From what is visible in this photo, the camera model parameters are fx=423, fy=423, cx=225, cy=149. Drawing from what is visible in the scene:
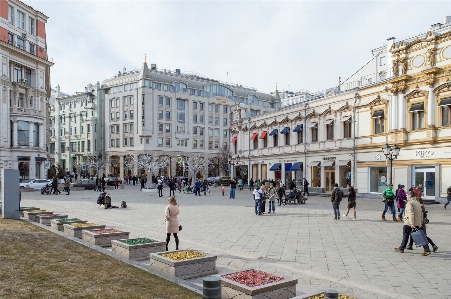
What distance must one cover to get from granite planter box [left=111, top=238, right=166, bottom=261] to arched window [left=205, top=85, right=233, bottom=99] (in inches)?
3351

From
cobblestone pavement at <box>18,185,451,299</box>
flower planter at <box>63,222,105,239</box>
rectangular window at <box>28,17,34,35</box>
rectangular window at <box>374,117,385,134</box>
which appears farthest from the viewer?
rectangular window at <box>28,17,34,35</box>

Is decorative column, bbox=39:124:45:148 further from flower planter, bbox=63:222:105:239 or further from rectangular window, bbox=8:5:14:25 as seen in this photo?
flower planter, bbox=63:222:105:239

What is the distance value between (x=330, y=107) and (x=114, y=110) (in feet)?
194

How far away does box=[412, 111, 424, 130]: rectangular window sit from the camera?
1336 inches

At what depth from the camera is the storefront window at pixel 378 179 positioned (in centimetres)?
3728

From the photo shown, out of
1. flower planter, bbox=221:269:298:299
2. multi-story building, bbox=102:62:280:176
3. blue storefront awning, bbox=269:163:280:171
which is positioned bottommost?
flower planter, bbox=221:269:298:299

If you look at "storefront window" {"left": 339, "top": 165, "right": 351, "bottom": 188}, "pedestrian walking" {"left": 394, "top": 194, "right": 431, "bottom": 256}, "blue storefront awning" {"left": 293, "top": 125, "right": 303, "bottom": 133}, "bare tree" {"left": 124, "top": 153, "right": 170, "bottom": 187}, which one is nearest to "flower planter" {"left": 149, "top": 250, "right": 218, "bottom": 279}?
"pedestrian walking" {"left": 394, "top": 194, "right": 431, "bottom": 256}

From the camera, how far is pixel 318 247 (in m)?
13.9

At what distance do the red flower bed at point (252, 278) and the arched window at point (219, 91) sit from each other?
88.6m

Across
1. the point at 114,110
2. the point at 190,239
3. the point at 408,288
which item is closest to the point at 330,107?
the point at 190,239

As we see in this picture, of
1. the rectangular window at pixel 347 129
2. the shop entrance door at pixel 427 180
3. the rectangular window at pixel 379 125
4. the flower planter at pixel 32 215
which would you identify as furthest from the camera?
the rectangular window at pixel 347 129

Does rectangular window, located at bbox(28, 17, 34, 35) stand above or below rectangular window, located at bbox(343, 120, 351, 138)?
above

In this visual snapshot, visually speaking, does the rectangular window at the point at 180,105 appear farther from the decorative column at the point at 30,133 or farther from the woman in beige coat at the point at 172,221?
the woman in beige coat at the point at 172,221

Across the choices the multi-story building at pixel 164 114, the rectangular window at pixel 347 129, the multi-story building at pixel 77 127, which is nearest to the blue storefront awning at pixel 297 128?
the rectangular window at pixel 347 129
